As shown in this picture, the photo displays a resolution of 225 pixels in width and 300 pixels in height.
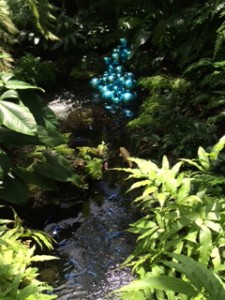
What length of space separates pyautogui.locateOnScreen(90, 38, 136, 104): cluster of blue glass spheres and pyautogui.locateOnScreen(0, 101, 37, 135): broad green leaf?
11.1 ft

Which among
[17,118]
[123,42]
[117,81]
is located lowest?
[117,81]

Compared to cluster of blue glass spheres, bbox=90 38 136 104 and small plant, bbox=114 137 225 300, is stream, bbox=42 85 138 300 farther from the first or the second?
cluster of blue glass spheres, bbox=90 38 136 104

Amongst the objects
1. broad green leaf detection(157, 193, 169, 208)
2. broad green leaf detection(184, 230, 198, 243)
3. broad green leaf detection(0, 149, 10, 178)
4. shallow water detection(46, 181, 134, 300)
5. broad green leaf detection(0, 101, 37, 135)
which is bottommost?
shallow water detection(46, 181, 134, 300)

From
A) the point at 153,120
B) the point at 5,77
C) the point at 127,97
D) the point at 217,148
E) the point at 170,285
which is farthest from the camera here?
the point at 127,97

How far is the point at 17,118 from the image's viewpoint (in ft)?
13.3

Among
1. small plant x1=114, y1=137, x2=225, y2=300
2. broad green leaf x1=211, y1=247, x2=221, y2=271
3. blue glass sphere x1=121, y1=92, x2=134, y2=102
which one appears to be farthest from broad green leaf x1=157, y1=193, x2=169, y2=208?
blue glass sphere x1=121, y1=92, x2=134, y2=102

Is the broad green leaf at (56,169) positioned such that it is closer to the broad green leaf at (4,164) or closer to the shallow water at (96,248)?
the shallow water at (96,248)

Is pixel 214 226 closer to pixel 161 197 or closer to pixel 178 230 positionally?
pixel 178 230

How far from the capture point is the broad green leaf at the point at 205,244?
2.61 m

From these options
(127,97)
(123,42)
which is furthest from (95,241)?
(123,42)

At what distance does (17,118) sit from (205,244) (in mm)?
2283

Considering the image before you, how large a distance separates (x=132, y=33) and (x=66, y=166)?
508 cm

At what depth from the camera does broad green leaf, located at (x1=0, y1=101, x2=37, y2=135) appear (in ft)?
13.1

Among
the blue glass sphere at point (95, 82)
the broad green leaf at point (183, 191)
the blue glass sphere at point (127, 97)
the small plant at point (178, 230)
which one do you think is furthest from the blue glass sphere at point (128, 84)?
the broad green leaf at point (183, 191)
